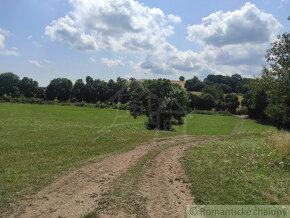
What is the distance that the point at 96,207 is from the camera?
6.27 metres

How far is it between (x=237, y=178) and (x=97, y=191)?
5.71m

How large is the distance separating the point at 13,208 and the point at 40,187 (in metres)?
1.53

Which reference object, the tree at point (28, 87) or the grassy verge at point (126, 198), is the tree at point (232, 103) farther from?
the grassy verge at point (126, 198)

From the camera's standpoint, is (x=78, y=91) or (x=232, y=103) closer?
(x=232, y=103)

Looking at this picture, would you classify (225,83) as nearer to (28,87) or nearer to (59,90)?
(59,90)

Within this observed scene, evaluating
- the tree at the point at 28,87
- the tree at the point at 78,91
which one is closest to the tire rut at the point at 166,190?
the tree at the point at 78,91

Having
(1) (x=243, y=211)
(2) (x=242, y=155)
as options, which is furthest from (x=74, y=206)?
(2) (x=242, y=155)

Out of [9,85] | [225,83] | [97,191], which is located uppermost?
[225,83]

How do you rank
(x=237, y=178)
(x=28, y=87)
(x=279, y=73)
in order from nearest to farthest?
(x=237, y=178) → (x=279, y=73) → (x=28, y=87)

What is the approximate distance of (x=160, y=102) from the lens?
1125 inches

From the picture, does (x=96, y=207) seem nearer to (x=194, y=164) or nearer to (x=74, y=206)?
(x=74, y=206)

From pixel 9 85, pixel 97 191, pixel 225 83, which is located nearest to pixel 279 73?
pixel 97 191

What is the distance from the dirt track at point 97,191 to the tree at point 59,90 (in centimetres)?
10759
